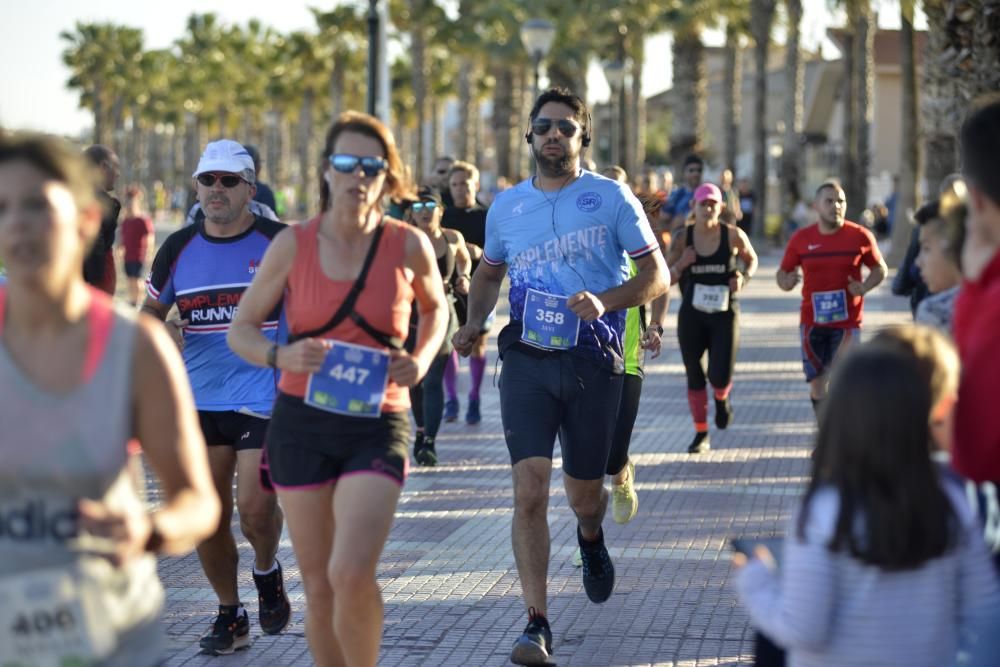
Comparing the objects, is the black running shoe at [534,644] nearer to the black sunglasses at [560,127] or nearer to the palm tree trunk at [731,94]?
the black sunglasses at [560,127]

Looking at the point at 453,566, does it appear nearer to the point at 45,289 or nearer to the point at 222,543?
the point at 222,543

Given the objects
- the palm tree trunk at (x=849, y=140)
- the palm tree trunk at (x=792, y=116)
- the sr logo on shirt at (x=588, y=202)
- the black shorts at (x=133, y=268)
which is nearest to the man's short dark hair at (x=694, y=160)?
the black shorts at (x=133, y=268)

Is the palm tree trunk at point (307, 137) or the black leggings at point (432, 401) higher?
the palm tree trunk at point (307, 137)

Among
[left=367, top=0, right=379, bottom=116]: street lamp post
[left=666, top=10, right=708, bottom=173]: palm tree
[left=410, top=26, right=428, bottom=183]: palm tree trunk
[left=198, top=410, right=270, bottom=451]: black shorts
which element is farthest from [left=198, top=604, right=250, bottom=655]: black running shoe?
[left=410, top=26, right=428, bottom=183]: palm tree trunk

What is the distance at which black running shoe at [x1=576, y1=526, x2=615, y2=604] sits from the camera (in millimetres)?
6777

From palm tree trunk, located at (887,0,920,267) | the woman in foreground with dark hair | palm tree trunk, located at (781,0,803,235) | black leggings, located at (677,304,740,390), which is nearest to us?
the woman in foreground with dark hair

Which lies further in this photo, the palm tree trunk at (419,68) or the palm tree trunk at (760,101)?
the palm tree trunk at (419,68)

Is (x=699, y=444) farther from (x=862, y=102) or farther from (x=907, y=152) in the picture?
(x=862, y=102)

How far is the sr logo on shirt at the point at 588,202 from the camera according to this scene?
6.30 meters

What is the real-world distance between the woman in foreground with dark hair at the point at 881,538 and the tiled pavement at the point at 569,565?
2917mm

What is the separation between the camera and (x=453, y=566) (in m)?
7.68

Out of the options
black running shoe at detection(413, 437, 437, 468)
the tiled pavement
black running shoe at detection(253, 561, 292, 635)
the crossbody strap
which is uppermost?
the crossbody strap

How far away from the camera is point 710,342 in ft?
39.1

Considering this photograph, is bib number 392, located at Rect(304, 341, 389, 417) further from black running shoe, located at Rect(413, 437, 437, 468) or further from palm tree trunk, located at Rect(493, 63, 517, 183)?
palm tree trunk, located at Rect(493, 63, 517, 183)
